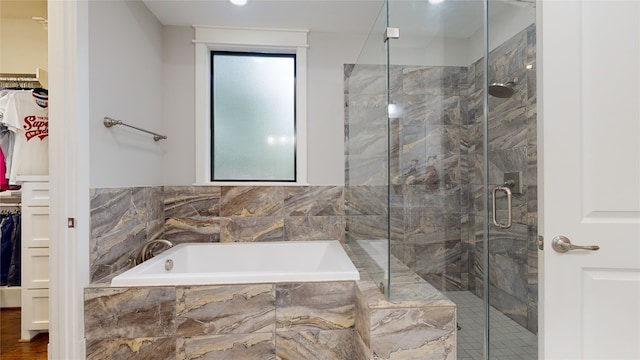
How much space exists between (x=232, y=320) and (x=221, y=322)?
0.06 m

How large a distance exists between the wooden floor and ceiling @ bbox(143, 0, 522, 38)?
99.5 inches

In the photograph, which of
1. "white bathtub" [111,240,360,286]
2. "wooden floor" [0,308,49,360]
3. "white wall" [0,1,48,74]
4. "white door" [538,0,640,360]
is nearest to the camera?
"white door" [538,0,640,360]

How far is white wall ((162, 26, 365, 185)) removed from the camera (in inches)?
105

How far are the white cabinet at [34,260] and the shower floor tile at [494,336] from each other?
8.82 feet

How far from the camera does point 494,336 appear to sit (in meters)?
1.60

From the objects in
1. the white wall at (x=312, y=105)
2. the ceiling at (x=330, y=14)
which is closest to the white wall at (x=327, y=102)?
the white wall at (x=312, y=105)

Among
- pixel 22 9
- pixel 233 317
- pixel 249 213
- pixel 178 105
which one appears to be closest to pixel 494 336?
pixel 233 317

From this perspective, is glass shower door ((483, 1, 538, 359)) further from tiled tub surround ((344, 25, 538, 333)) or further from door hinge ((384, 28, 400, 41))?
door hinge ((384, 28, 400, 41))

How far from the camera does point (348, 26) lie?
104 inches

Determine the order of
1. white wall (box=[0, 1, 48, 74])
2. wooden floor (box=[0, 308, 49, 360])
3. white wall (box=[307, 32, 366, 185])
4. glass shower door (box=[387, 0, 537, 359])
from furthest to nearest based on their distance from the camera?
white wall (box=[307, 32, 366, 185]) → white wall (box=[0, 1, 48, 74]) → wooden floor (box=[0, 308, 49, 360]) → glass shower door (box=[387, 0, 537, 359])

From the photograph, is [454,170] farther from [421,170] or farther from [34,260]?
[34,260]

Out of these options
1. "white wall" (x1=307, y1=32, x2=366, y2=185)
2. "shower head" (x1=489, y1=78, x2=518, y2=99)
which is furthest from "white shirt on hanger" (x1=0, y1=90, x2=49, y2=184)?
"shower head" (x1=489, y1=78, x2=518, y2=99)

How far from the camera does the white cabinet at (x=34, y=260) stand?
2102mm

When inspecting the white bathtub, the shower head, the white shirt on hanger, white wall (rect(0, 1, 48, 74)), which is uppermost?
white wall (rect(0, 1, 48, 74))
